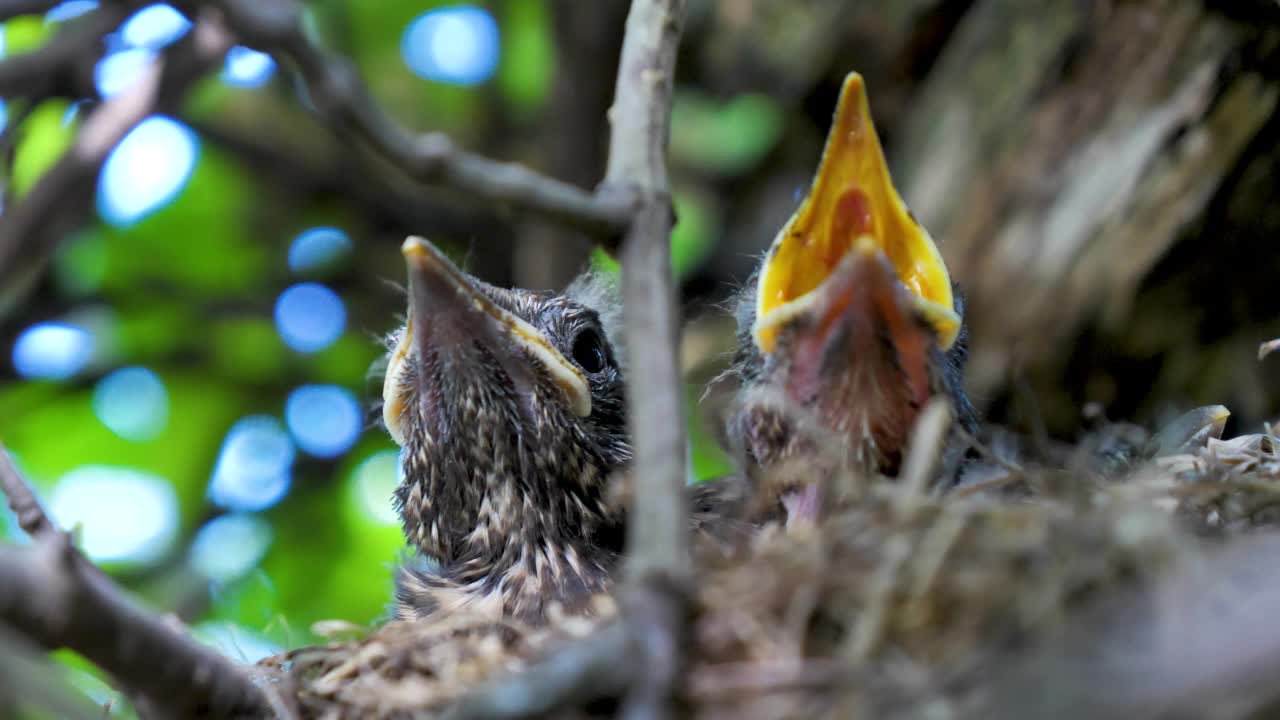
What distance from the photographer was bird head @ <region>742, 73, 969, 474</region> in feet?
4.90

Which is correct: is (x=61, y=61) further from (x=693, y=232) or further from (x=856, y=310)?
(x=693, y=232)

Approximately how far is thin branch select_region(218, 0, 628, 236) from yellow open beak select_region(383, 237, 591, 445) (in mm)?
645

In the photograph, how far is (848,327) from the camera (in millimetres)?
1496

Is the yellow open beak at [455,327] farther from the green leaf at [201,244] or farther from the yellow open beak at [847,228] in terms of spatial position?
the green leaf at [201,244]

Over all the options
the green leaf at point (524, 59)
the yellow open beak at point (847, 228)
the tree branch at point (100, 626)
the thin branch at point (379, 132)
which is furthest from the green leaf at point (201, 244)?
the thin branch at point (379, 132)

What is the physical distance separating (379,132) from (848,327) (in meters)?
0.74

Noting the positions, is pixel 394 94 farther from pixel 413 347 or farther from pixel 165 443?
pixel 413 347

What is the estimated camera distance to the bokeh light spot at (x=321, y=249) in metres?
3.21

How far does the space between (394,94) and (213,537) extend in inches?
47.9

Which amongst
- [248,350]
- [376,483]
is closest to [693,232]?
[376,483]

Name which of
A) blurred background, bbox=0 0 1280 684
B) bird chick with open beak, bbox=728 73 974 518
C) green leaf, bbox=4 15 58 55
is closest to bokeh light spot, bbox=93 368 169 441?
blurred background, bbox=0 0 1280 684

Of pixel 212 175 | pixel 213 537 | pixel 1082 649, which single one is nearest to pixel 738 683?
pixel 1082 649

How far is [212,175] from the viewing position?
10.3 feet

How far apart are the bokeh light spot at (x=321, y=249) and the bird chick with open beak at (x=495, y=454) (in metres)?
1.43
